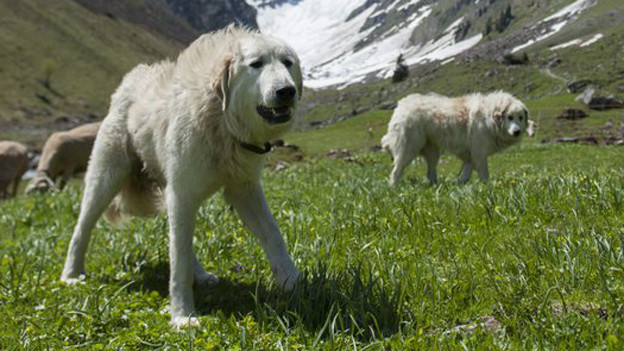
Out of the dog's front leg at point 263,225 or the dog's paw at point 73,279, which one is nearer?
the dog's front leg at point 263,225

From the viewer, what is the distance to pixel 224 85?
3838 millimetres

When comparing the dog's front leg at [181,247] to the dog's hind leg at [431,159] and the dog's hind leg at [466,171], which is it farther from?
the dog's hind leg at [466,171]

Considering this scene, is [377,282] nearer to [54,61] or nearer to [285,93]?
[285,93]

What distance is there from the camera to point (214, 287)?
15.2ft

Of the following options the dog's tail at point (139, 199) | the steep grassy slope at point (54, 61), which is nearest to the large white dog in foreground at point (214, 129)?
the dog's tail at point (139, 199)

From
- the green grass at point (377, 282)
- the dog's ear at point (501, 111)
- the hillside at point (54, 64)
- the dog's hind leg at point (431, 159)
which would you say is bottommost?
the dog's hind leg at point (431, 159)

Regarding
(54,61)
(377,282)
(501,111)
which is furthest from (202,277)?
(54,61)

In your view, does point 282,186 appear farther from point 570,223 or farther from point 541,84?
point 541,84

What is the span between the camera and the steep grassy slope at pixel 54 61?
124000 millimetres

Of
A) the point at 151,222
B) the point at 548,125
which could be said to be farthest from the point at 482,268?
the point at 548,125

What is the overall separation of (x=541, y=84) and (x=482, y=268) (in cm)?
11170

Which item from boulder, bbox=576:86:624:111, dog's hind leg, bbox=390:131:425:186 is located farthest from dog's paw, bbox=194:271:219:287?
boulder, bbox=576:86:624:111

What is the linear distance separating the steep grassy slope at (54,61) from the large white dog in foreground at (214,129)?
110789 millimetres

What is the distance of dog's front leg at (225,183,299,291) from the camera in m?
4.16
